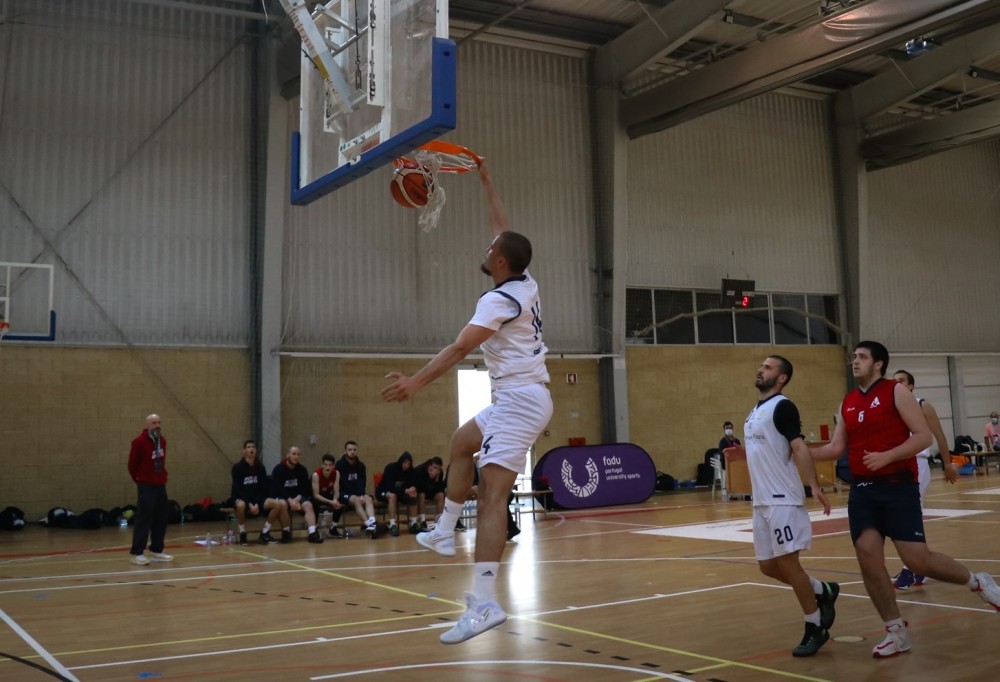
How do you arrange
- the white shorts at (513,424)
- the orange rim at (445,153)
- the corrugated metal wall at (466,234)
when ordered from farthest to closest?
1. the corrugated metal wall at (466,234)
2. the orange rim at (445,153)
3. the white shorts at (513,424)

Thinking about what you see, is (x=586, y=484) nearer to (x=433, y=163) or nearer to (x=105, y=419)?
(x=105, y=419)

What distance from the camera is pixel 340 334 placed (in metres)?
19.4

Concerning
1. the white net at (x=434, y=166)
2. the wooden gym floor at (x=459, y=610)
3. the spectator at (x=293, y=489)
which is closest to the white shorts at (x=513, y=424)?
the wooden gym floor at (x=459, y=610)

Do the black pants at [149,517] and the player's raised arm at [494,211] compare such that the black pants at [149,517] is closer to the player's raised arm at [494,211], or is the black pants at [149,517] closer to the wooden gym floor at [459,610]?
the wooden gym floor at [459,610]

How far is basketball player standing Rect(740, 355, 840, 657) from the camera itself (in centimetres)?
584

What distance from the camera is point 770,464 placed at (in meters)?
6.03

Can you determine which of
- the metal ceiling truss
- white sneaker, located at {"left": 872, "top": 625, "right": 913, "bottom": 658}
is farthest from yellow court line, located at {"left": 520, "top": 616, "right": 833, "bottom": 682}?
the metal ceiling truss

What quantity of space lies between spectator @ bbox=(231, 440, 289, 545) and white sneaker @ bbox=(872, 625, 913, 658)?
1002cm

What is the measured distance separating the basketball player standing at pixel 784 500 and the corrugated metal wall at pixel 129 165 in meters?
14.4

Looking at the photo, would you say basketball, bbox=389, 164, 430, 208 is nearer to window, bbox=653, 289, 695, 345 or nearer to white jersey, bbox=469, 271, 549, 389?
white jersey, bbox=469, 271, 549, 389

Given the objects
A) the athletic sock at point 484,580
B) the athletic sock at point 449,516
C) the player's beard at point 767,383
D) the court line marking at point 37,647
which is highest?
the player's beard at point 767,383

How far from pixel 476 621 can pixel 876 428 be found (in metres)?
2.82

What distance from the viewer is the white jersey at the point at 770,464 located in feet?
19.5

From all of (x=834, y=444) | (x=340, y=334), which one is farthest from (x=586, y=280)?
(x=834, y=444)
